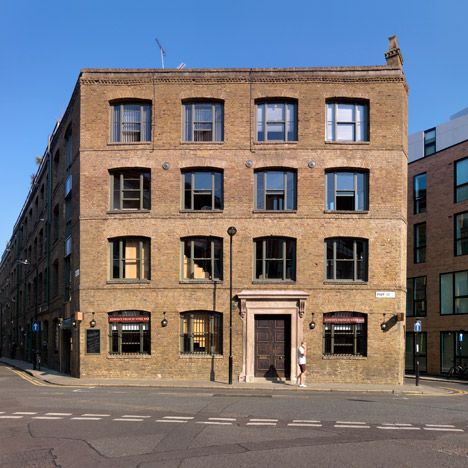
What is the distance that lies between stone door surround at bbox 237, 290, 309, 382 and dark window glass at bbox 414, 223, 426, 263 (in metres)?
18.6

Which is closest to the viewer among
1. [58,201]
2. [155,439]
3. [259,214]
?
[155,439]

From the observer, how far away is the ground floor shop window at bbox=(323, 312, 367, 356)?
29.0 m

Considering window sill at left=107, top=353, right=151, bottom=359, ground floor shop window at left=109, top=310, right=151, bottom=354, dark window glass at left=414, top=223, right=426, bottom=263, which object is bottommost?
window sill at left=107, top=353, right=151, bottom=359

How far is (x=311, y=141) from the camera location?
2977 cm

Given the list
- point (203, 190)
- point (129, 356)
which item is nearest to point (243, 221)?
point (203, 190)

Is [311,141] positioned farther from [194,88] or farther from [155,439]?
[155,439]

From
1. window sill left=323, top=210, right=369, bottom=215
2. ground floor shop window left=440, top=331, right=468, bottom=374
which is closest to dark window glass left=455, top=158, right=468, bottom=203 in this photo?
ground floor shop window left=440, top=331, right=468, bottom=374

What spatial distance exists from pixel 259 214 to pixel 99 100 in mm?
8918

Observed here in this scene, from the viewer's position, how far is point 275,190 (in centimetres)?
2995

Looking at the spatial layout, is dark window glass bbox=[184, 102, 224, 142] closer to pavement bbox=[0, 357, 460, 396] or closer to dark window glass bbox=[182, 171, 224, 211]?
dark window glass bbox=[182, 171, 224, 211]

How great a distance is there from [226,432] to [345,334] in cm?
1666

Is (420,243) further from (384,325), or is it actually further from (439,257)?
(384,325)

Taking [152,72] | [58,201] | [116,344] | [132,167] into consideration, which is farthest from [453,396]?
[58,201]

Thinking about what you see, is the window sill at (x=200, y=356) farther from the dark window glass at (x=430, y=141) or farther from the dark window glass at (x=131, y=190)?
the dark window glass at (x=430, y=141)
